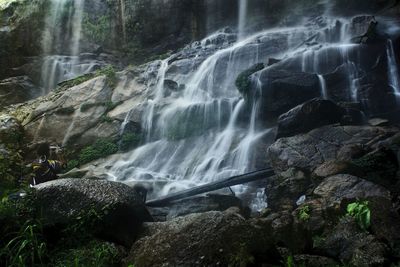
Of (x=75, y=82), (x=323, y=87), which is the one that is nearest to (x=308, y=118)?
(x=323, y=87)

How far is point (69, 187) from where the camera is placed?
6043mm

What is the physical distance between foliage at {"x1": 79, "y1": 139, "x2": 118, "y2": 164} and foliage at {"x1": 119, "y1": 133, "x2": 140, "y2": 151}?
1.07ft

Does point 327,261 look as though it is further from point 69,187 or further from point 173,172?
point 173,172

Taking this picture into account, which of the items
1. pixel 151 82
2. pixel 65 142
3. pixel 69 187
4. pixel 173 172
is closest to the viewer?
pixel 69 187

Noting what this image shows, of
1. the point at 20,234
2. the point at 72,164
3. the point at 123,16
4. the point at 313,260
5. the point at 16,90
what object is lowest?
the point at 72,164

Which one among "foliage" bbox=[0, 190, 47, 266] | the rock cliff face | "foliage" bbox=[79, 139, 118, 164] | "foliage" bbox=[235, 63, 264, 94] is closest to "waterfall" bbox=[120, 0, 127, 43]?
the rock cliff face

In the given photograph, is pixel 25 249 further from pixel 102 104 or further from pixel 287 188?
pixel 102 104

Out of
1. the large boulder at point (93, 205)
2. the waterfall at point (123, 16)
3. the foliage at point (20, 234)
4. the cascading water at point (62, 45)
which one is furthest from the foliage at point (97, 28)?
the foliage at point (20, 234)

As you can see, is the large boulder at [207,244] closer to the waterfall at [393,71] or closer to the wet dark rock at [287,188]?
the wet dark rock at [287,188]

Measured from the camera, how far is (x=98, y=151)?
15.5 meters

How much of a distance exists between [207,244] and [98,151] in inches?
462

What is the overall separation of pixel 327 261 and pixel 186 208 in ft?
15.1

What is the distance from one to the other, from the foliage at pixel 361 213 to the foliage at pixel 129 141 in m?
10.8

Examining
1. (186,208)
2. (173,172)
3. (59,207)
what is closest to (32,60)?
(173,172)
